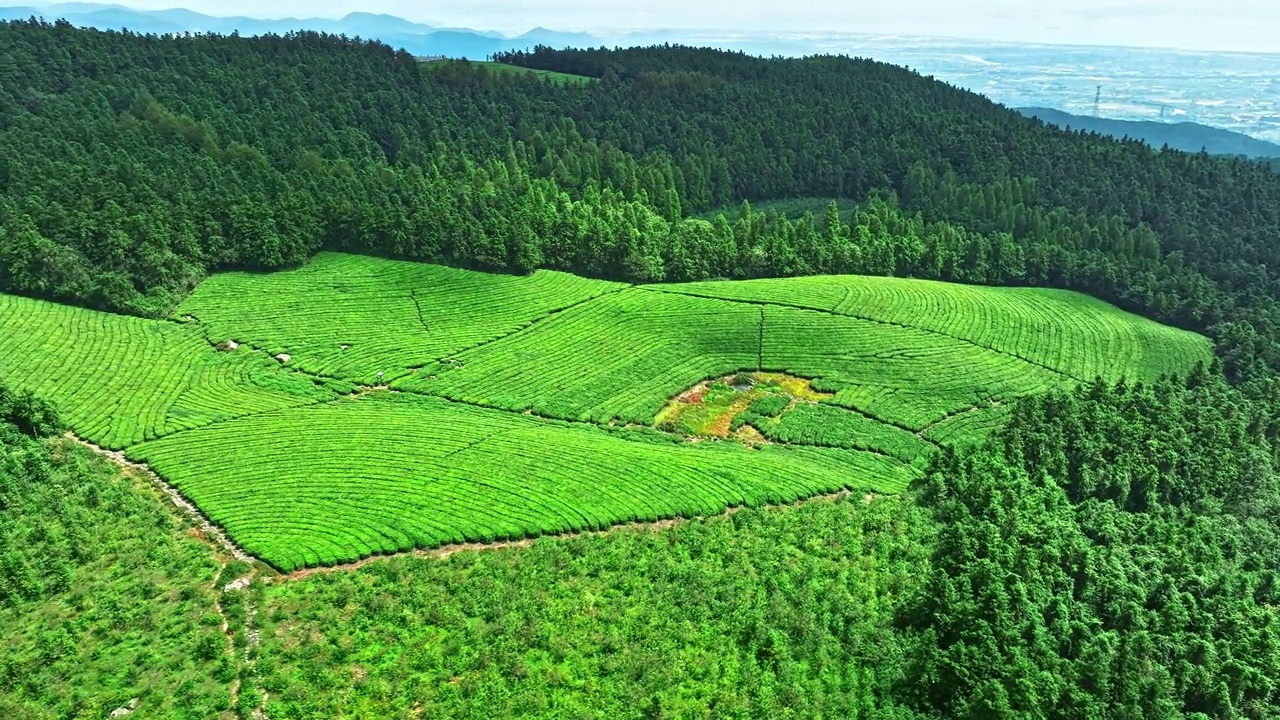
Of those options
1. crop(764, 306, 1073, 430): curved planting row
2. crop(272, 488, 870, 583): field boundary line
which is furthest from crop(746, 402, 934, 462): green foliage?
crop(272, 488, 870, 583): field boundary line

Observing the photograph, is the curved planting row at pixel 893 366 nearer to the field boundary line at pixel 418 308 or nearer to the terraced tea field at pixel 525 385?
the terraced tea field at pixel 525 385

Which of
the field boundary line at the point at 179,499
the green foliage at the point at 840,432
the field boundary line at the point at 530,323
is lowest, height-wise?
the green foliage at the point at 840,432

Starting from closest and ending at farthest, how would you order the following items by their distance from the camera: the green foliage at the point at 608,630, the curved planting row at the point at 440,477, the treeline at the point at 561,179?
1. the green foliage at the point at 608,630
2. the curved planting row at the point at 440,477
3. the treeline at the point at 561,179

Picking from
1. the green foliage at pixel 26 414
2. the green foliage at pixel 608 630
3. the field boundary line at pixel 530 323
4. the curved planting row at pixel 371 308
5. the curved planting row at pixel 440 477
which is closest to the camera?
the green foliage at pixel 608 630

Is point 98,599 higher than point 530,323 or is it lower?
higher

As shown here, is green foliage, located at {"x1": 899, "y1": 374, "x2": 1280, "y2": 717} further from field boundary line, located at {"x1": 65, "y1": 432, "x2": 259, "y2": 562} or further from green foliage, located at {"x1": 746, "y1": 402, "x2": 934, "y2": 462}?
field boundary line, located at {"x1": 65, "y1": 432, "x2": 259, "y2": 562}

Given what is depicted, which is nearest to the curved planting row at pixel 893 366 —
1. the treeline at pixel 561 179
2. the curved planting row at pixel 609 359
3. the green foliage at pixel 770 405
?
the curved planting row at pixel 609 359

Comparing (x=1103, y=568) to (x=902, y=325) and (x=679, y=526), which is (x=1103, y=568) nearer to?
(x=679, y=526)

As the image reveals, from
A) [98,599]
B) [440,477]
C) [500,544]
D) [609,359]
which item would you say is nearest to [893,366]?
[609,359]
